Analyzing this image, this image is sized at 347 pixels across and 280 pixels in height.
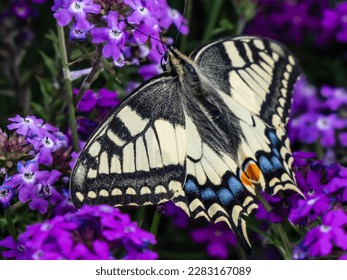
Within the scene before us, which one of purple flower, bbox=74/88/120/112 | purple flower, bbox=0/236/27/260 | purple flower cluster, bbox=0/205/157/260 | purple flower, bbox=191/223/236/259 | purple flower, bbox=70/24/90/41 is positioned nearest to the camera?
purple flower cluster, bbox=0/205/157/260

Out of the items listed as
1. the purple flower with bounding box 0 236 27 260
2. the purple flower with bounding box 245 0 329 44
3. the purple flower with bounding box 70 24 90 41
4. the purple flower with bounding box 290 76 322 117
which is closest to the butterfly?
the purple flower with bounding box 0 236 27 260

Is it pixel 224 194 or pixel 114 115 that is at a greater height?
pixel 114 115

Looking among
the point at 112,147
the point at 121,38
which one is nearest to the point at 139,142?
the point at 112,147

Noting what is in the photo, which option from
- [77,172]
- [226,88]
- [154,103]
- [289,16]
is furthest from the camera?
[289,16]

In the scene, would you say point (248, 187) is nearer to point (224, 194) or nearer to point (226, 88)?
point (224, 194)

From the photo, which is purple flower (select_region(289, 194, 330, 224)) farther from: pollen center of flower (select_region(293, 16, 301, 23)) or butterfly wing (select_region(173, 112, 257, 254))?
pollen center of flower (select_region(293, 16, 301, 23))

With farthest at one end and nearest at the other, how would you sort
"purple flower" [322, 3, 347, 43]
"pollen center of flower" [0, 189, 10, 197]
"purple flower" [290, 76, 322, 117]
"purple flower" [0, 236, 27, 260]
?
"purple flower" [290, 76, 322, 117], "purple flower" [322, 3, 347, 43], "pollen center of flower" [0, 189, 10, 197], "purple flower" [0, 236, 27, 260]

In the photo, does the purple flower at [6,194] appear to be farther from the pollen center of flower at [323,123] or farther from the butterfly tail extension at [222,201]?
the pollen center of flower at [323,123]
